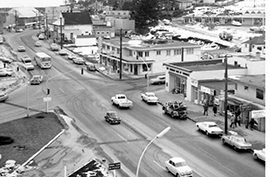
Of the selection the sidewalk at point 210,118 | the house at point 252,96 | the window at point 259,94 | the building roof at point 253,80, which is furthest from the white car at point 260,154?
the window at point 259,94

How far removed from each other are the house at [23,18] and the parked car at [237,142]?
137784 millimetres

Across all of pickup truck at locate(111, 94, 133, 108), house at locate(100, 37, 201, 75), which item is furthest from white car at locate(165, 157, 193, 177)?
house at locate(100, 37, 201, 75)

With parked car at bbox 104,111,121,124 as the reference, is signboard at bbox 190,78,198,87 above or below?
above

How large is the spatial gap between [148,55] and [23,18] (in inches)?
4379

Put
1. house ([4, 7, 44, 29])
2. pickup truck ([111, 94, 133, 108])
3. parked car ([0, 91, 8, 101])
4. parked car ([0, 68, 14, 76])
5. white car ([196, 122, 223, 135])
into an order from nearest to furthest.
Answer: white car ([196, 122, 223, 135]), pickup truck ([111, 94, 133, 108]), parked car ([0, 91, 8, 101]), parked car ([0, 68, 14, 76]), house ([4, 7, 44, 29])

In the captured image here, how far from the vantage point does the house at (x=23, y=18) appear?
534ft

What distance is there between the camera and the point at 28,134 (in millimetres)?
33375

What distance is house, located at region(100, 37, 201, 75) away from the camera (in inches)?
2579

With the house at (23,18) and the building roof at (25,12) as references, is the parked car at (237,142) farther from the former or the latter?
the building roof at (25,12)

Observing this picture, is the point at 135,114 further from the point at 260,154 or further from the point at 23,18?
the point at 23,18

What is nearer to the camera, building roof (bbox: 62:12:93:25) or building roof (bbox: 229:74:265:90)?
building roof (bbox: 229:74:265:90)

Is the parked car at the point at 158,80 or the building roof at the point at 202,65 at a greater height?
the building roof at the point at 202,65

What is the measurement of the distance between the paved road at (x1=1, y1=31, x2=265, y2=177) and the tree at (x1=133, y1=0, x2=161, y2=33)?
67761mm

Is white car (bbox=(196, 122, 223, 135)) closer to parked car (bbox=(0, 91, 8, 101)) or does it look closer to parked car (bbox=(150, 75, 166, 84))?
parked car (bbox=(150, 75, 166, 84))
